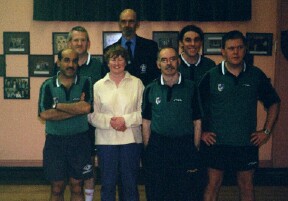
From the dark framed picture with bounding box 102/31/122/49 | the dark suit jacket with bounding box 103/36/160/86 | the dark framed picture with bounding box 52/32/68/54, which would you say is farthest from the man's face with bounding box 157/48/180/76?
the dark framed picture with bounding box 52/32/68/54

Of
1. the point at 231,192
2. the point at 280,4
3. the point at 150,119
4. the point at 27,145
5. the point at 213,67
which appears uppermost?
the point at 280,4

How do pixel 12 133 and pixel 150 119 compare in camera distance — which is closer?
pixel 150 119

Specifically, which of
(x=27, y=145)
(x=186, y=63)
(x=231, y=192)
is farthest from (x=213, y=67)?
(x=27, y=145)

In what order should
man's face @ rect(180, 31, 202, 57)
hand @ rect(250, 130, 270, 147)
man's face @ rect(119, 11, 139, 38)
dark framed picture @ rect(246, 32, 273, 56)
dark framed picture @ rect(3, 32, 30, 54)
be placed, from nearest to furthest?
hand @ rect(250, 130, 270, 147) → man's face @ rect(180, 31, 202, 57) → man's face @ rect(119, 11, 139, 38) → dark framed picture @ rect(246, 32, 273, 56) → dark framed picture @ rect(3, 32, 30, 54)

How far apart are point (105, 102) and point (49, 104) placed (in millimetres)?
473

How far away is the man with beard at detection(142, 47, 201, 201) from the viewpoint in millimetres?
3572

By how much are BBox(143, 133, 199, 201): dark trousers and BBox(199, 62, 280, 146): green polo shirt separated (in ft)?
1.06

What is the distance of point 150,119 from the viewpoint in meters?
3.75

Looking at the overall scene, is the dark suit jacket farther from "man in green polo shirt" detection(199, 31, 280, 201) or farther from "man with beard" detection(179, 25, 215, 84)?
"man in green polo shirt" detection(199, 31, 280, 201)

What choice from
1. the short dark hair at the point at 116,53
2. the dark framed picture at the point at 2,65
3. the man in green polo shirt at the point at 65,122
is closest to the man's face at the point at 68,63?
the man in green polo shirt at the point at 65,122

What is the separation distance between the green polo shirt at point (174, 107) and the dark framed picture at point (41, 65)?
8.31ft

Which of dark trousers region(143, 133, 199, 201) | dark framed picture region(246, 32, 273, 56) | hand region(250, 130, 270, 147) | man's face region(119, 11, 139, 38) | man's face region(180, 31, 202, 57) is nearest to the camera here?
dark trousers region(143, 133, 199, 201)

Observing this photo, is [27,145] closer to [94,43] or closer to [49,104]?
[94,43]

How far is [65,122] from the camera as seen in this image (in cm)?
384
